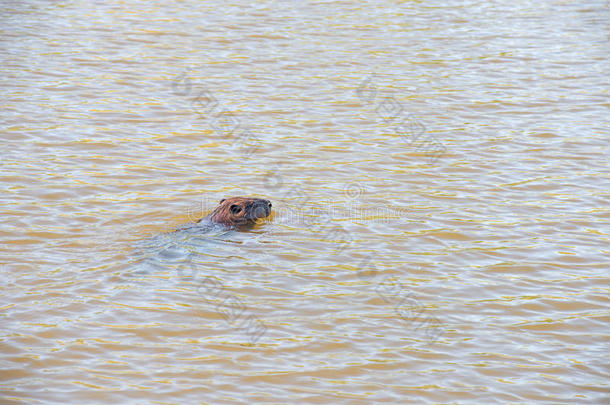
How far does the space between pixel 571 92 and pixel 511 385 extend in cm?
948

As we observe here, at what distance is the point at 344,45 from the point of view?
1723 centimetres

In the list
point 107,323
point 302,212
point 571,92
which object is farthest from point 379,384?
point 571,92

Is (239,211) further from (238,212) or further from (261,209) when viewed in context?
(261,209)

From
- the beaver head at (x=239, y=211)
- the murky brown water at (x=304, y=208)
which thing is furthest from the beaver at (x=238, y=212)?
the murky brown water at (x=304, y=208)

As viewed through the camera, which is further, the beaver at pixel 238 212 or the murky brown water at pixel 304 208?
the beaver at pixel 238 212

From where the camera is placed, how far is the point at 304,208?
1030cm

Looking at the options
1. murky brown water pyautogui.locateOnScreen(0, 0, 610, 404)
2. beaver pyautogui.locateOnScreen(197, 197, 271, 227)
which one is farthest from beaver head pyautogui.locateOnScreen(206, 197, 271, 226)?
murky brown water pyautogui.locateOnScreen(0, 0, 610, 404)

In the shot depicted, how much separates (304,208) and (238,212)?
3.60 feet

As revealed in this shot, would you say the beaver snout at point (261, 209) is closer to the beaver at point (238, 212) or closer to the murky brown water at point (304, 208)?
the beaver at point (238, 212)

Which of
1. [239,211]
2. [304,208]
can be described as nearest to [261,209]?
[239,211]

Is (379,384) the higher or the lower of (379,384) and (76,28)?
the lower

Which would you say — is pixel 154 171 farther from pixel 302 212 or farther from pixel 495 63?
pixel 495 63

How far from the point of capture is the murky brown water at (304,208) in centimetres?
665

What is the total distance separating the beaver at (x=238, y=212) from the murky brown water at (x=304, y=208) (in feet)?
0.62
